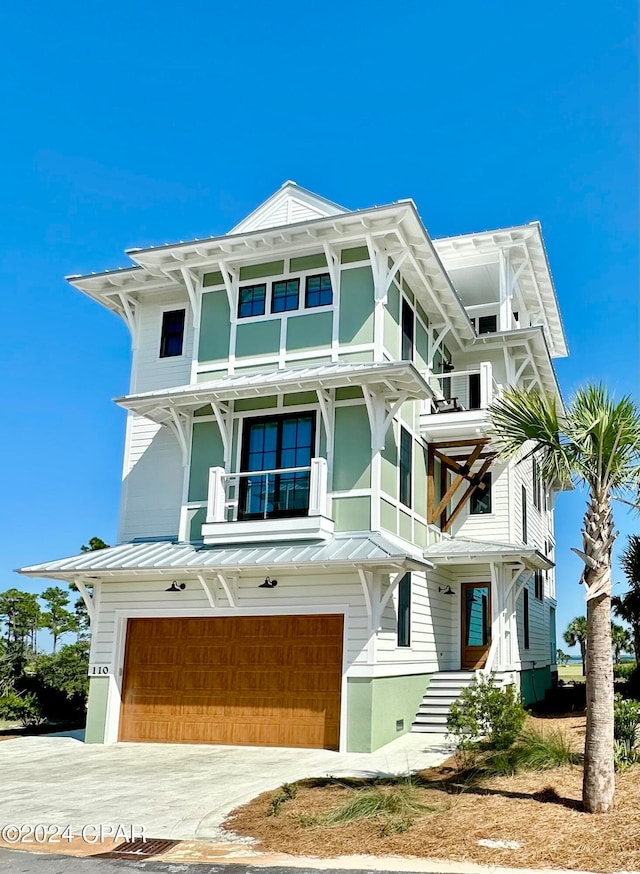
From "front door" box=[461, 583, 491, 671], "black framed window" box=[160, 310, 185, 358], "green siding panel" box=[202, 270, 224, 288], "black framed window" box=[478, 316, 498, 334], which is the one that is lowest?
"front door" box=[461, 583, 491, 671]

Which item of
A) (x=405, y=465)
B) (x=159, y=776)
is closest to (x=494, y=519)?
(x=405, y=465)

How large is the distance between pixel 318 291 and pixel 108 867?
12.1 meters

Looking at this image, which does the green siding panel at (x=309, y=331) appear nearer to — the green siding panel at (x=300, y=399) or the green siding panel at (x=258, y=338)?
the green siding panel at (x=258, y=338)

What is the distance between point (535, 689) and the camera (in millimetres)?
21875

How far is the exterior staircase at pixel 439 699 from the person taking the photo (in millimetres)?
16266

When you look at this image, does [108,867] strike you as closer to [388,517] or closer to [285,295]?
[388,517]

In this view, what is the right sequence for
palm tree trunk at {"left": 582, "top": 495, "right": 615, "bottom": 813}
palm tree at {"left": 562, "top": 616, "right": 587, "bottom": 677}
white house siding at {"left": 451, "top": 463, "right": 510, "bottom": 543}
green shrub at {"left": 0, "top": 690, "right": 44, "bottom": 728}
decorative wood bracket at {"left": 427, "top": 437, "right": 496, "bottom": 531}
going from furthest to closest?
palm tree at {"left": 562, "top": 616, "right": 587, "bottom": 677}, white house siding at {"left": 451, "top": 463, "right": 510, "bottom": 543}, decorative wood bracket at {"left": 427, "top": 437, "right": 496, "bottom": 531}, green shrub at {"left": 0, "top": 690, "right": 44, "bottom": 728}, palm tree trunk at {"left": 582, "top": 495, "right": 615, "bottom": 813}

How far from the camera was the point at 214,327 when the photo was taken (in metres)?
17.7

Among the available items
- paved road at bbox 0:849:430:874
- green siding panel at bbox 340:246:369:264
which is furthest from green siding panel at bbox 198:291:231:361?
paved road at bbox 0:849:430:874

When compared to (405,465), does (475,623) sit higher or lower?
lower

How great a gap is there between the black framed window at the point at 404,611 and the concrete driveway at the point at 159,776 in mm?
1864

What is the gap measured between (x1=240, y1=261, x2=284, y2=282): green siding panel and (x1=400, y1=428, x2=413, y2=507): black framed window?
4.31 meters

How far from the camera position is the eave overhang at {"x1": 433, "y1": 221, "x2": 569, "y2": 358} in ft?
66.9

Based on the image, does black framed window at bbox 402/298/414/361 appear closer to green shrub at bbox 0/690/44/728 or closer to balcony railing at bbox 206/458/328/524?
balcony railing at bbox 206/458/328/524
